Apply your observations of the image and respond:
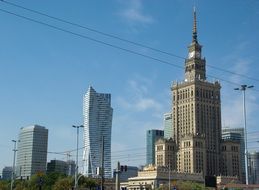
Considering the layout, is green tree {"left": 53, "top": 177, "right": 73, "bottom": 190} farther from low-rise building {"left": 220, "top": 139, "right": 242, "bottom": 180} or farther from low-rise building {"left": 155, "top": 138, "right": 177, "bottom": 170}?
low-rise building {"left": 220, "top": 139, "right": 242, "bottom": 180}

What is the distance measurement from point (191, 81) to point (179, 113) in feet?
45.8

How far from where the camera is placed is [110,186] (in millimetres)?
192250

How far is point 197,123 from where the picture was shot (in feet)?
623

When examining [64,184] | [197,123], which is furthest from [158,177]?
[64,184]

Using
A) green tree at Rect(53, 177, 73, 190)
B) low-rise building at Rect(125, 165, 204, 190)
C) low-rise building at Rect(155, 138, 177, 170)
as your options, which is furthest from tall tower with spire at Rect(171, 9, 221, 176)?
green tree at Rect(53, 177, 73, 190)

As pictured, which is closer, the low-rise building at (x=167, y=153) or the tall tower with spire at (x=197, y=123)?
the tall tower with spire at (x=197, y=123)

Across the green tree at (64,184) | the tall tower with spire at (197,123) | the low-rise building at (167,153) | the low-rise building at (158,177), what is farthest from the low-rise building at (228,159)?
the green tree at (64,184)

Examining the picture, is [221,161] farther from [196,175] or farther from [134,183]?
[134,183]

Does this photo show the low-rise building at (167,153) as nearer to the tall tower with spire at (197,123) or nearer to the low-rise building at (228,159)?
the tall tower with spire at (197,123)

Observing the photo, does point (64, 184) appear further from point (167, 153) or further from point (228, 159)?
point (228, 159)

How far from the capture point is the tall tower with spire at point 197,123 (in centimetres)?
18600

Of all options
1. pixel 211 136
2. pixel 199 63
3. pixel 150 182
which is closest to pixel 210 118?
pixel 211 136

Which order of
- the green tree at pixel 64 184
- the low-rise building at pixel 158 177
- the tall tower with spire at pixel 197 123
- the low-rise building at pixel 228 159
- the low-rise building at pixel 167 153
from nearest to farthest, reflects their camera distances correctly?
1. the green tree at pixel 64 184
2. the low-rise building at pixel 158 177
3. the tall tower with spire at pixel 197 123
4. the low-rise building at pixel 167 153
5. the low-rise building at pixel 228 159

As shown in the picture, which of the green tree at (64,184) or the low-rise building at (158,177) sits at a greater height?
the low-rise building at (158,177)
